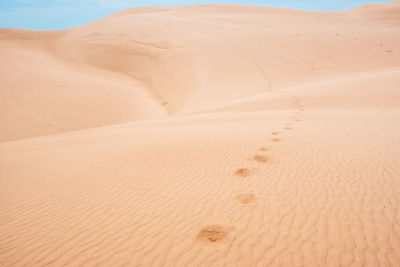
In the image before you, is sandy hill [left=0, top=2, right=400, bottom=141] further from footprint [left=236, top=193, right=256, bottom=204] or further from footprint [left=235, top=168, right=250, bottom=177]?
footprint [left=236, top=193, right=256, bottom=204]

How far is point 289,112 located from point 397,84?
5.83 metres

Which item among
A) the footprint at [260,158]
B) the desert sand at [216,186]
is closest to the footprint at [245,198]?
the desert sand at [216,186]

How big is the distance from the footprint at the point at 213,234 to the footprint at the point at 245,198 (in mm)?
589

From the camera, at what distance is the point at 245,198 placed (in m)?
3.29

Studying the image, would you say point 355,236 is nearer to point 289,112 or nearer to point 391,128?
point 391,128

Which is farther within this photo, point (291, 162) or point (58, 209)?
point (291, 162)

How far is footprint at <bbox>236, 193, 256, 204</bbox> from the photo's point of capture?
3.22 metres

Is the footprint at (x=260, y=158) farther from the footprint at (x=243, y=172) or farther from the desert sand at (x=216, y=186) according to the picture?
the footprint at (x=243, y=172)

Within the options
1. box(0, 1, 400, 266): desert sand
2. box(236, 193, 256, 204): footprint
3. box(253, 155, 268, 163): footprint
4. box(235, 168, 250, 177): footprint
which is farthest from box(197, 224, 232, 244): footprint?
box(253, 155, 268, 163): footprint

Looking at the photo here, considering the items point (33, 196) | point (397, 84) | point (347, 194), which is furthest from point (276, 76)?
point (33, 196)

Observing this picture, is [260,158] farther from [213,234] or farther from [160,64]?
[160,64]

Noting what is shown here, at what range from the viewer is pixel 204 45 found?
23297 mm

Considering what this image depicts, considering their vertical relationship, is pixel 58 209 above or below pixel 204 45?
below

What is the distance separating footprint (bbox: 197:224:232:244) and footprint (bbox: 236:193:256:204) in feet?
1.93
